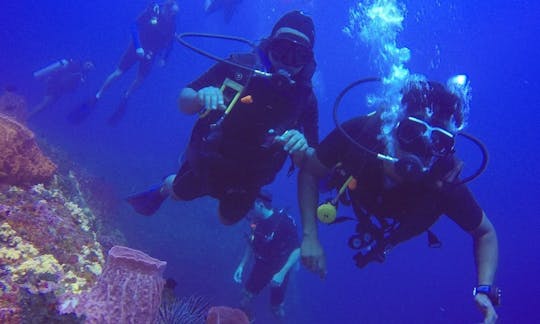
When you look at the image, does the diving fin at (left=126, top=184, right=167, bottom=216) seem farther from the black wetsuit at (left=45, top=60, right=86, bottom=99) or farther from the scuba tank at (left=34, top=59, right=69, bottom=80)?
the black wetsuit at (left=45, top=60, right=86, bottom=99)

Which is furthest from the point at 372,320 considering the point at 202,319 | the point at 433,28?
the point at 433,28

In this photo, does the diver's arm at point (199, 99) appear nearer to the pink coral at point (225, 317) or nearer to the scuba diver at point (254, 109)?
the scuba diver at point (254, 109)

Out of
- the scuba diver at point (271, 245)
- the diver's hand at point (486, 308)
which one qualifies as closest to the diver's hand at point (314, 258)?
the diver's hand at point (486, 308)

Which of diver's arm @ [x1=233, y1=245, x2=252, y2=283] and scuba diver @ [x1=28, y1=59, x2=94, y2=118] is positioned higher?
scuba diver @ [x1=28, y1=59, x2=94, y2=118]

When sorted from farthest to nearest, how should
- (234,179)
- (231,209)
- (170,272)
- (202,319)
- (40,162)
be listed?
(170,272) → (40,162) → (202,319) → (231,209) → (234,179)

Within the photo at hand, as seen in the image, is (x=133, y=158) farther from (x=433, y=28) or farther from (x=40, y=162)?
(x=433, y=28)

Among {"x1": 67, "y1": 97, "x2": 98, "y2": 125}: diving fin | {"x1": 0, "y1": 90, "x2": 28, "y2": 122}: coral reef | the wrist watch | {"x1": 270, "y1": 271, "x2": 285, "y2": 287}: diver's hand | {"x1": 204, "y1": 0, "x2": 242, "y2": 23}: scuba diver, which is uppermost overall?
{"x1": 204, "y1": 0, "x2": 242, "y2": 23}: scuba diver

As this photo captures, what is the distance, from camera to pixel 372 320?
30.4 m

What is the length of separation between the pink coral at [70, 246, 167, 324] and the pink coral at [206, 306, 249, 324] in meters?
0.99

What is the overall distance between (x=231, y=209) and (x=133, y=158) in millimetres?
20502

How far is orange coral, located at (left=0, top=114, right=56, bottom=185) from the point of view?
600 centimetres

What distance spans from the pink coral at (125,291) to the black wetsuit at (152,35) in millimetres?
9860

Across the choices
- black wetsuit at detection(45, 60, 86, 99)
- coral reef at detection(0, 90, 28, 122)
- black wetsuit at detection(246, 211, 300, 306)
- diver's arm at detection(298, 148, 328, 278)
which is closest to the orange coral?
black wetsuit at detection(246, 211, 300, 306)

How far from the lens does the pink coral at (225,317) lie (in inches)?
173
